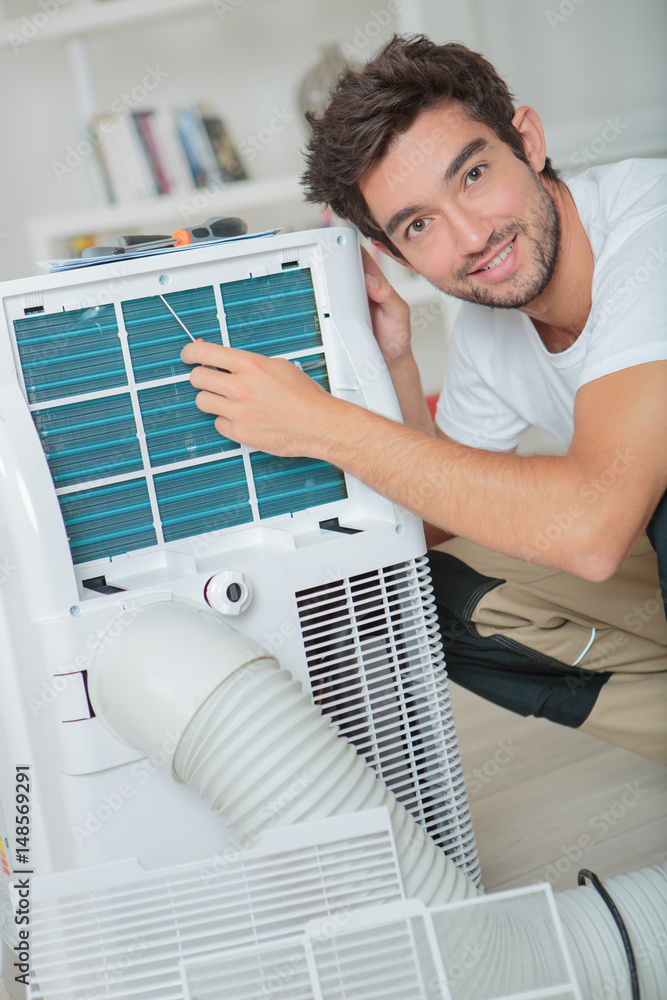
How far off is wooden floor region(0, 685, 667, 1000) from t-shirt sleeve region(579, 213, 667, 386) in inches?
27.2

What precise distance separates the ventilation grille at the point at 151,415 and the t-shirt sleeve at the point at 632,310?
29cm

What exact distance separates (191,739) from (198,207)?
1834 millimetres

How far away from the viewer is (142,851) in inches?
31.9

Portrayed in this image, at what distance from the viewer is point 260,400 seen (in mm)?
849

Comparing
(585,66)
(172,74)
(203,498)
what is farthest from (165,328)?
(585,66)

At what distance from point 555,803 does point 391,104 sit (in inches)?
40.6

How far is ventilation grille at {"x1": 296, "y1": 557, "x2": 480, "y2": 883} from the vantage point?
0.90m

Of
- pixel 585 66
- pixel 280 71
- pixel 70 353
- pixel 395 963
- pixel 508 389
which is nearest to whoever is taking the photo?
pixel 395 963

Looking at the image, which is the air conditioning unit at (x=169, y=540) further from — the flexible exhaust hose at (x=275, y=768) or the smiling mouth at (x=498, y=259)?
the smiling mouth at (x=498, y=259)

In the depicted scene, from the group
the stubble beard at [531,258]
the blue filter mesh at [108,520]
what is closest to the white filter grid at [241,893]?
the blue filter mesh at [108,520]

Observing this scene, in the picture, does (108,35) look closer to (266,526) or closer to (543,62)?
(543,62)

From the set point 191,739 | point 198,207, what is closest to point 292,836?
point 191,739

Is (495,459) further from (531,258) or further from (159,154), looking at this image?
(159,154)

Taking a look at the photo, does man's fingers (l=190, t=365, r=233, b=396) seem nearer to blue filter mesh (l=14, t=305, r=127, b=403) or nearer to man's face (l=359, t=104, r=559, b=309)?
blue filter mesh (l=14, t=305, r=127, b=403)
